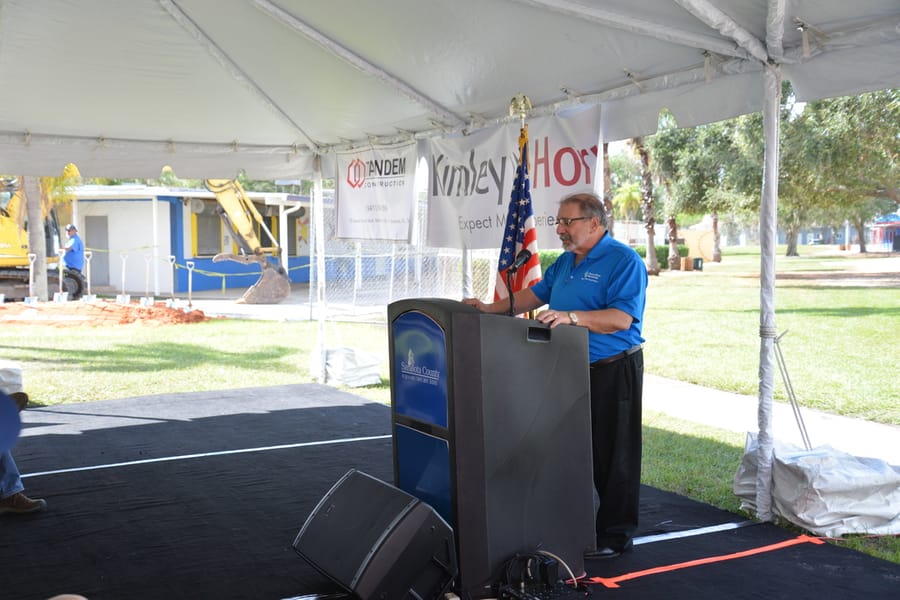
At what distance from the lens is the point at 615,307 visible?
3.90m

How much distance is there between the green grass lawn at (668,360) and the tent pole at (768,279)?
15.2 inches

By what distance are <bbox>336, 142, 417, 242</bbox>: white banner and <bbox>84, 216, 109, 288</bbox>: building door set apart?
18.7m

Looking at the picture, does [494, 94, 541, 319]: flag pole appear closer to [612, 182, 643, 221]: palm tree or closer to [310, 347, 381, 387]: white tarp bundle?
[310, 347, 381, 387]: white tarp bundle

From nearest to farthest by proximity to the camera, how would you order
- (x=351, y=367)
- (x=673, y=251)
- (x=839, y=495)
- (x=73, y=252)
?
1. (x=839, y=495)
2. (x=351, y=367)
3. (x=73, y=252)
4. (x=673, y=251)

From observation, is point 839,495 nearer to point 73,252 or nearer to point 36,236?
point 36,236

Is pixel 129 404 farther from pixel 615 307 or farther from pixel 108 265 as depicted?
pixel 108 265

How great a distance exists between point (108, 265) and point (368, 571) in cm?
2432

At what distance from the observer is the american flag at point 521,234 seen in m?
5.50

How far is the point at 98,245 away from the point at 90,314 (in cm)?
1014

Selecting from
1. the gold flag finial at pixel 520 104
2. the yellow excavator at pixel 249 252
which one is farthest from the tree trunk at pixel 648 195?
the gold flag finial at pixel 520 104

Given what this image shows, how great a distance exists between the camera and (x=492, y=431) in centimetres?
327

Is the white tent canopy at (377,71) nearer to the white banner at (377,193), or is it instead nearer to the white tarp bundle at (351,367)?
the white banner at (377,193)

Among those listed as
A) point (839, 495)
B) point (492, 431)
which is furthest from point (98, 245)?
point (492, 431)

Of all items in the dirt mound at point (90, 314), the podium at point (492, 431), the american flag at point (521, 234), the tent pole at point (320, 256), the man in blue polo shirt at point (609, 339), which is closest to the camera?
the podium at point (492, 431)
